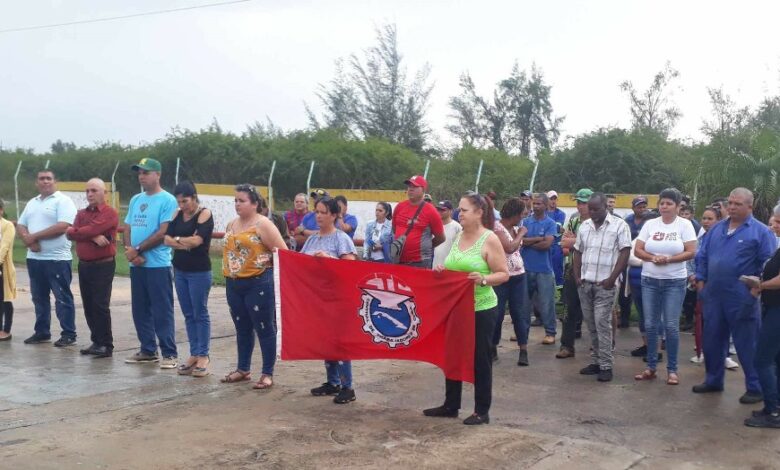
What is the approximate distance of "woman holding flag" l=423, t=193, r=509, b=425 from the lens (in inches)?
261

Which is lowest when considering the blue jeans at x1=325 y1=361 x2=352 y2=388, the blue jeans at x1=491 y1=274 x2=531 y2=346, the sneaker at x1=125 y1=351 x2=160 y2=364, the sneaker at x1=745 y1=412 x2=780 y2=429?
the sneaker at x1=745 y1=412 x2=780 y2=429

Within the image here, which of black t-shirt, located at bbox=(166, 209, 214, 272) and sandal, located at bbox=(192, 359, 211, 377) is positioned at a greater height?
black t-shirt, located at bbox=(166, 209, 214, 272)

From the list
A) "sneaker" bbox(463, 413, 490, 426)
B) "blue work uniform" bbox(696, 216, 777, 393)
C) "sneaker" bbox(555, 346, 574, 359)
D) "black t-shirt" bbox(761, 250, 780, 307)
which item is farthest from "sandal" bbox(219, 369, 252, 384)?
"black t-shirt" bbox(761, 250, 780, 307)

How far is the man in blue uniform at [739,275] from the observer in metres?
7.44

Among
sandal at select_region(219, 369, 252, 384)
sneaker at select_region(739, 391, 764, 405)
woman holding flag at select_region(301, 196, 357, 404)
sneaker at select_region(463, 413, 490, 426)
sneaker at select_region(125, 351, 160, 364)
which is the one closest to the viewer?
sneaker at select_region(463, 413, 490, 426)

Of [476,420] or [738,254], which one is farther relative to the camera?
[738,254]

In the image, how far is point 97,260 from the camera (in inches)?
369

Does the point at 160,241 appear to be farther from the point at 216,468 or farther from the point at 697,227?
the point at 697,227

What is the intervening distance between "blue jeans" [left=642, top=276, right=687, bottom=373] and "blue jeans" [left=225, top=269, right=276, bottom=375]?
3.66 m

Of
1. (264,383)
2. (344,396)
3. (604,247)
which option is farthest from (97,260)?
(604,247)

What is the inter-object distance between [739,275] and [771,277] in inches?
22.8

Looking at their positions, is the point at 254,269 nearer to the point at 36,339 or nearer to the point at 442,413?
the point at 442,413

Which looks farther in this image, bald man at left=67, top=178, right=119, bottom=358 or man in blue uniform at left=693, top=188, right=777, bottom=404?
bald man at left=67, top=178, right=119, bottom=358

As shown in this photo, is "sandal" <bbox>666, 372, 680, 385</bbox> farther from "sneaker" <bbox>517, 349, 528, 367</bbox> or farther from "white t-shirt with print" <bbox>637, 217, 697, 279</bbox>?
"sneaker" <bbox>517, 349, 528, 367</bbox>
